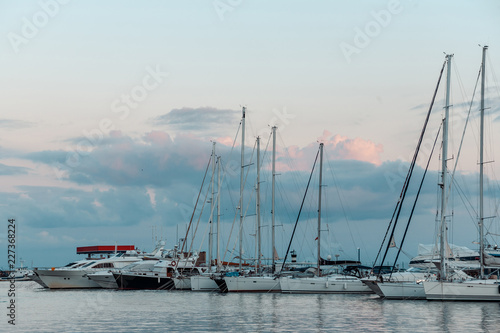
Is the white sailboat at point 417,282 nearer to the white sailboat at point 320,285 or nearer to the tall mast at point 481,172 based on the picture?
the tall mast at point 481,172

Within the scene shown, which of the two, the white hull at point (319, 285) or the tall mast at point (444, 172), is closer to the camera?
the tall mast at point (444, 172)

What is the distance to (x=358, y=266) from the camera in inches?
3472

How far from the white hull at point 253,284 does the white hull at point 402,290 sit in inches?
550

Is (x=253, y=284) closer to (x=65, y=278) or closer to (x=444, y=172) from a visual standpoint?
(x=444, y=172)

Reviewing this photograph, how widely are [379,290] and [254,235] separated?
20489 mm

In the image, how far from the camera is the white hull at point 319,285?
69.2 metres

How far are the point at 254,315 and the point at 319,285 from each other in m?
23.8

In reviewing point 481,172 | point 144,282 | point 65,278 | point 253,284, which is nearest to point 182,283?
point 144,282

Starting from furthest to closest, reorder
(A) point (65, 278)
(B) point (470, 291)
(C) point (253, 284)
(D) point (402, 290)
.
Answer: (A) point (65, 278), (C) point (253, 284), (D) point (402, 290), (B) point (470, 291)

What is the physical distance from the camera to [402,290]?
5838 centimetres

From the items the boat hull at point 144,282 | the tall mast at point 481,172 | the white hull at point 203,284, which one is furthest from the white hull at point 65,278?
the tall mast at point 481,172

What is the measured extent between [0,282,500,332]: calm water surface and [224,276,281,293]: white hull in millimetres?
7016

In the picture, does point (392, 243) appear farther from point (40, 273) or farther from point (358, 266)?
point (40, 273)

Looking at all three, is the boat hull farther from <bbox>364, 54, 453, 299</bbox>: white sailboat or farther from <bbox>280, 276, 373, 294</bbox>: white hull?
<bbox>364, 54, 453, 299</bbox>: white sailboat
